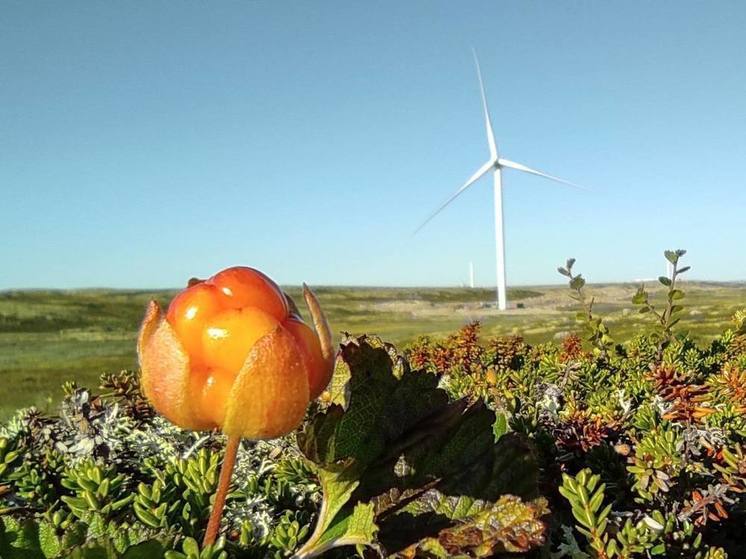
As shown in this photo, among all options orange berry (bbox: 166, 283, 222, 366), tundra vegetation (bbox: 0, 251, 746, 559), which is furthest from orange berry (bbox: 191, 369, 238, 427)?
tundra vegetation (bbox: 0, 251, 746, 559)

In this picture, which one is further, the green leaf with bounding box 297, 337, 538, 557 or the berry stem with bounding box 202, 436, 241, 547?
the green leaf with bounding box 297, 337, 538, 557

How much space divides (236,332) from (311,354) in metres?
0.12

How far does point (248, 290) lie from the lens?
88cm

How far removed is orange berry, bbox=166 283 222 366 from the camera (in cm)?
88

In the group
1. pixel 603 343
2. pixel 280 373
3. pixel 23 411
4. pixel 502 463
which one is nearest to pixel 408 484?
pixel 502 463

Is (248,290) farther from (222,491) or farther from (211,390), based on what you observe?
(222,491)

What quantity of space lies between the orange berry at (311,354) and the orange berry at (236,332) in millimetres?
46

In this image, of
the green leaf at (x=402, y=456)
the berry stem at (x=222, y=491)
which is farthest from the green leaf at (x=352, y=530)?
the berry stem at (x=222, y=491)

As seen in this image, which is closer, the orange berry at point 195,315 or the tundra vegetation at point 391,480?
the orange berry at point 195,315

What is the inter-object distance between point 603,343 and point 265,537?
299 cm

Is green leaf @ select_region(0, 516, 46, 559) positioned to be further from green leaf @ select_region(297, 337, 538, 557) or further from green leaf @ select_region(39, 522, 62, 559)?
green leaf @ select_region(297, 337, 538, 557)

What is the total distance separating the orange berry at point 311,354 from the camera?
0.91 m

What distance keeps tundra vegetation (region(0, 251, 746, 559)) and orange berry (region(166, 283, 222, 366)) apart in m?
0.23

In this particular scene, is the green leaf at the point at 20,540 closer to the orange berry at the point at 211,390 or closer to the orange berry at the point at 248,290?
the orange berry at the point at 211,390
